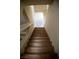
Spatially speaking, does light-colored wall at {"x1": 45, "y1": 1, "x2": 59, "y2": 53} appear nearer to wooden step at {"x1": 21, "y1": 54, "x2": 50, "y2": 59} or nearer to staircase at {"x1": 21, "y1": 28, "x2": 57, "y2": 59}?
staircase at {"x1": 21, "y1": 28, "x2": 57, "y2": 59}

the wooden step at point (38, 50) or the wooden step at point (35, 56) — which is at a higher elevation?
the wooden step at point (38, 50)

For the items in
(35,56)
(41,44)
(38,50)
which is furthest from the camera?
(41,44)

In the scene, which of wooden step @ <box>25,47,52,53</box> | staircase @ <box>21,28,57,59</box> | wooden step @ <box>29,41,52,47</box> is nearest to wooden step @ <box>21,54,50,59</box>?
staircase @ <box>21,28,57,59</box>

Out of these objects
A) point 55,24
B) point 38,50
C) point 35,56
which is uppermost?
point 55,24

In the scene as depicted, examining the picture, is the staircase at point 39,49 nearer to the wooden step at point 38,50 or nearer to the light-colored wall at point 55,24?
the wooden step at point 38,50

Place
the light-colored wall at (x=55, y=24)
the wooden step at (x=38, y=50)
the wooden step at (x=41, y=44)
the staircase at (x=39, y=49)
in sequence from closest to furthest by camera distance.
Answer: the light-colored wall at (x=55, y=24) < the staircase at (x=39, y=49) < the wooden step at (x=38, y=50) < the wooden step at (x=41, y=44)

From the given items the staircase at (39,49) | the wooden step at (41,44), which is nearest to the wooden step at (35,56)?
the staircase at (39,49)

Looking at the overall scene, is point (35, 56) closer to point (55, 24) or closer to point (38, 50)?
point (38, 50)

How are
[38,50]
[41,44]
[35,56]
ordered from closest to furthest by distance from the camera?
1. [35,56]
2. [38,50]
3. [41,44]

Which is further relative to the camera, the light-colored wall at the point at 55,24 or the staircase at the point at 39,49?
the staircase at the point at 39,49

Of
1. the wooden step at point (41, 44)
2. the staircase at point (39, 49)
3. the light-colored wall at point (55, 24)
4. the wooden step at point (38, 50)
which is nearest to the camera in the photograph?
the light-colored wall at point (55, 24)

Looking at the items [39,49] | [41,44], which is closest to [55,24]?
[39,49]
